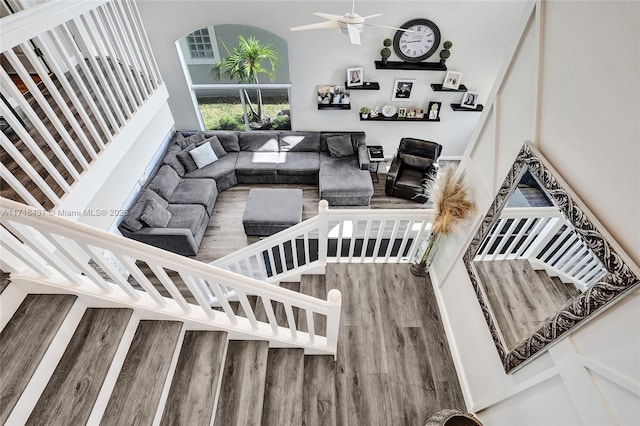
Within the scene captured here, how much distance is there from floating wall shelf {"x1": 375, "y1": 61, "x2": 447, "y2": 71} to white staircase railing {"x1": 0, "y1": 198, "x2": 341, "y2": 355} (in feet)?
14.8

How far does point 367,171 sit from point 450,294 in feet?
10.8

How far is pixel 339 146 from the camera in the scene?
5844 mm

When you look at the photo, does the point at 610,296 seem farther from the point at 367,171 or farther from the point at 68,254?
the point at 367,171

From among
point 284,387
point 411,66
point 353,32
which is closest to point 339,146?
point 411,66

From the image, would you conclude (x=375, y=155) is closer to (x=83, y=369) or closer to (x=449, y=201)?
(x=449, y=201)

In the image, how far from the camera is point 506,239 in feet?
6.31

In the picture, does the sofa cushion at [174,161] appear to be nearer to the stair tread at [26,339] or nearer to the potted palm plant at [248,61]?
the potted palm plant at [248,61]

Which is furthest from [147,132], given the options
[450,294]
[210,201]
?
[450,294]

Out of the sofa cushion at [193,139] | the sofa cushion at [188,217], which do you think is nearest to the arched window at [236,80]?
the sofa cushion at [193,139]

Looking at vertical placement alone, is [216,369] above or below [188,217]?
above

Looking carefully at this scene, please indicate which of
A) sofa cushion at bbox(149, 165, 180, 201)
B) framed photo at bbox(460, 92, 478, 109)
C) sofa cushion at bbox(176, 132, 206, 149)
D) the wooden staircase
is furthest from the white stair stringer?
framed photo at bbox(460, 92, 478, 109)

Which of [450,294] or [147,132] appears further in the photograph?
[147,132]

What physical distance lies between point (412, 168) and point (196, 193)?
3704mm

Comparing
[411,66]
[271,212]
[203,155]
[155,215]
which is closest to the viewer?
[155,215]
